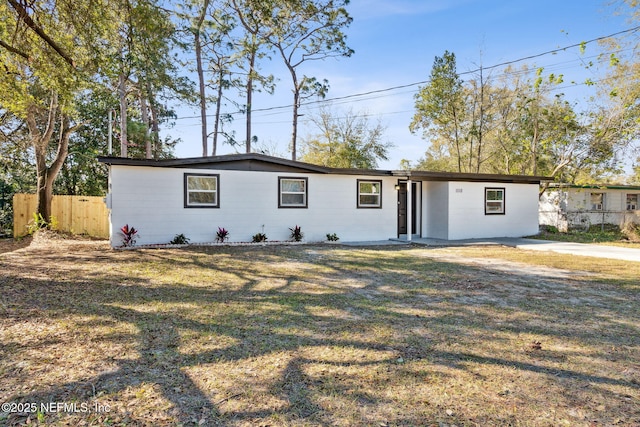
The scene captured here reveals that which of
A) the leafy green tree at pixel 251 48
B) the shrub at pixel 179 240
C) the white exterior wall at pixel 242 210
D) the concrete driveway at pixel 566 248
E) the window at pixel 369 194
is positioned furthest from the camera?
the leafy green tree at pixel 251 48

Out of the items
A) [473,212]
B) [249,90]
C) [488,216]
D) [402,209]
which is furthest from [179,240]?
[488,216]

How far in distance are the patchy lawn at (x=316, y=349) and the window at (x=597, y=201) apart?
53.6 feet

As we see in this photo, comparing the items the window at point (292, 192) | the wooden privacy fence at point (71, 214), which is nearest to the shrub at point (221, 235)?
the window at point (292, 192)

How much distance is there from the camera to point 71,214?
44.8 ft

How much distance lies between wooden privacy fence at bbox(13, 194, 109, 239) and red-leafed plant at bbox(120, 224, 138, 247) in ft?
14.1

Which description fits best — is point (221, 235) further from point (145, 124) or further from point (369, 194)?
point (145, 124)

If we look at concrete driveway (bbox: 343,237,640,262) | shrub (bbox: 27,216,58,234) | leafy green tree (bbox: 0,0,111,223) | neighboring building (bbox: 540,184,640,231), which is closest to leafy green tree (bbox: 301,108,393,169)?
neighboring building (bbox: 540,184,640,231)

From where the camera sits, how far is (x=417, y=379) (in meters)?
2.64

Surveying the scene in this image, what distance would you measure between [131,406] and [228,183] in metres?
8.81

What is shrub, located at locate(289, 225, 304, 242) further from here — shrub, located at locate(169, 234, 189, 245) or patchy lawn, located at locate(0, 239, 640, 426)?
patchy lawn, located at locate(0, 239, 640, 426)

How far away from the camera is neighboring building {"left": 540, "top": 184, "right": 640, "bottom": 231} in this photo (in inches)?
667

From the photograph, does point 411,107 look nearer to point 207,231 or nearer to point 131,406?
point 207,231

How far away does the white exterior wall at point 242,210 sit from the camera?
973cm

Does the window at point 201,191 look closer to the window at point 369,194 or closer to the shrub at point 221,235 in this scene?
the shrub at point 221,235
